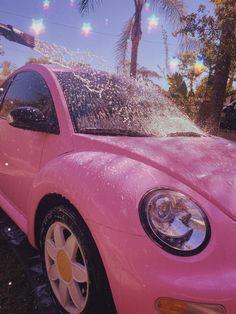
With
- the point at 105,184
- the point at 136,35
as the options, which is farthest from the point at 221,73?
the point at 105,184

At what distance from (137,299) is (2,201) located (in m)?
1.95

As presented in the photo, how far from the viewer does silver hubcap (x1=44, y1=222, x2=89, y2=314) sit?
1.82m

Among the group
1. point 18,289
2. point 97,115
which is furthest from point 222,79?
point 18,289

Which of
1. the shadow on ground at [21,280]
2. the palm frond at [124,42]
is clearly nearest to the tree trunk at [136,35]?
the palm frond at [124,42]

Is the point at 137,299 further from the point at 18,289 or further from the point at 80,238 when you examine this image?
the point at 18,289

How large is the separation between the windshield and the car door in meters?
0.18

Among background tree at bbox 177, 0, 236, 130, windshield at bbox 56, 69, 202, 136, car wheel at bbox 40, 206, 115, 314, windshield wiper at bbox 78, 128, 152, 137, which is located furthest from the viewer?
background tree at bbox 177, 0, 236, 130

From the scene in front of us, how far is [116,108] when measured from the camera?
259cm

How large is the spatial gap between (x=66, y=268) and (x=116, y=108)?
1.23m

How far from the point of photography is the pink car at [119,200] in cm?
142

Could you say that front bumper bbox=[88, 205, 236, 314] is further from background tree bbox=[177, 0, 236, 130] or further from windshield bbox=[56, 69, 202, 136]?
background tree bbox=[177, 0, 236, 130]

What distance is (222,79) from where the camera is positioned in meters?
9.24

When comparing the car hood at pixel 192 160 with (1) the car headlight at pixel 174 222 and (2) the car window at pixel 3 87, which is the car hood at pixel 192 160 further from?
(2) the car window at pixel 3 87

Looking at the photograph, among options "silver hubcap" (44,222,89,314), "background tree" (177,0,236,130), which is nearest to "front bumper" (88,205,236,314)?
"silver hubcap" (44,222,89,314)
